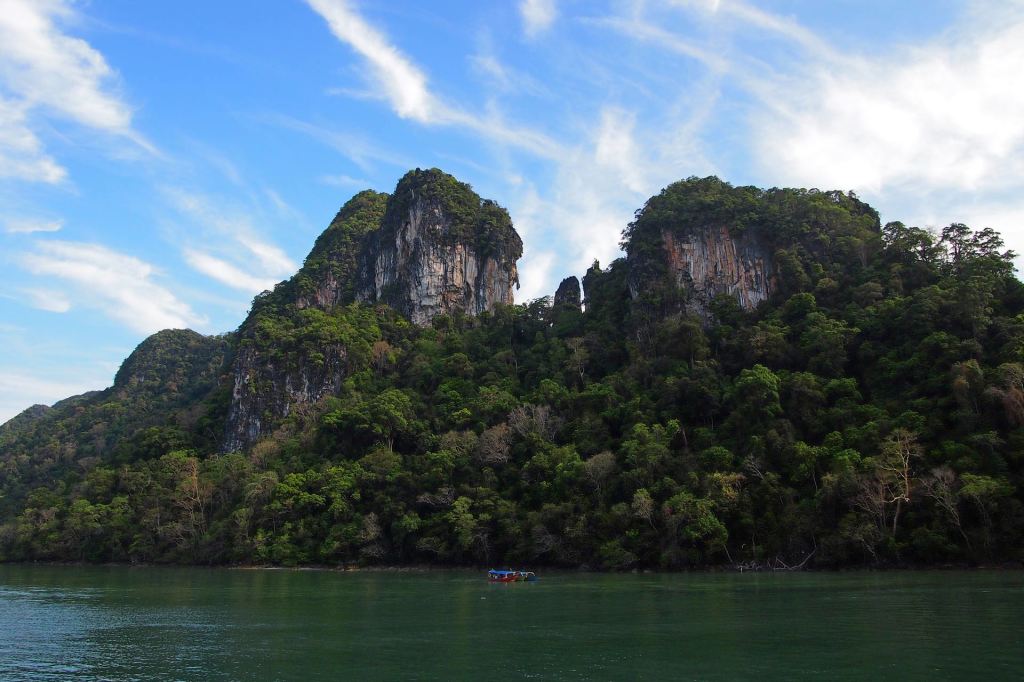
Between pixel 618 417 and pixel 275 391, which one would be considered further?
pixel 275 391

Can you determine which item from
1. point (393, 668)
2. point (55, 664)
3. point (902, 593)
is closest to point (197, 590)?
point (55, 664)

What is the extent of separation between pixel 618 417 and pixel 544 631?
3246 centimetres

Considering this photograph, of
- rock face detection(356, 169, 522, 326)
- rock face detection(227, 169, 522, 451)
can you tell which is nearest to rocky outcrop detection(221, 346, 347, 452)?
rock face detection(227, 169, 522, 451)

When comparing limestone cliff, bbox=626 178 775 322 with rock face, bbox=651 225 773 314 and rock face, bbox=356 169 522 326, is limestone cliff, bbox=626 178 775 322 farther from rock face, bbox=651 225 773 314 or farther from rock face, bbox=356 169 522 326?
rock face, bbox=356 169 522 326

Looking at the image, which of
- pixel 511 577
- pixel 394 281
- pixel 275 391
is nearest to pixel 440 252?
pixel 394 281

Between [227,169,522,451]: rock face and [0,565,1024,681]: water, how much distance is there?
131 ft

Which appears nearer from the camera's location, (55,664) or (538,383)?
(55,664)

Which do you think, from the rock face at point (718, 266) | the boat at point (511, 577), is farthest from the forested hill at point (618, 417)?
the boat at point (511, 577)

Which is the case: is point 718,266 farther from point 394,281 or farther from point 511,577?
point 394,281

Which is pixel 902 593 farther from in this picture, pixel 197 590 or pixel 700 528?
pixel 197 590

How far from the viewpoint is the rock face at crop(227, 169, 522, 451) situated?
7450cm

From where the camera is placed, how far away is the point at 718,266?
67438mm

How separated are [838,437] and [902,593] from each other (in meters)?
14.7

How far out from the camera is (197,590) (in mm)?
35688
